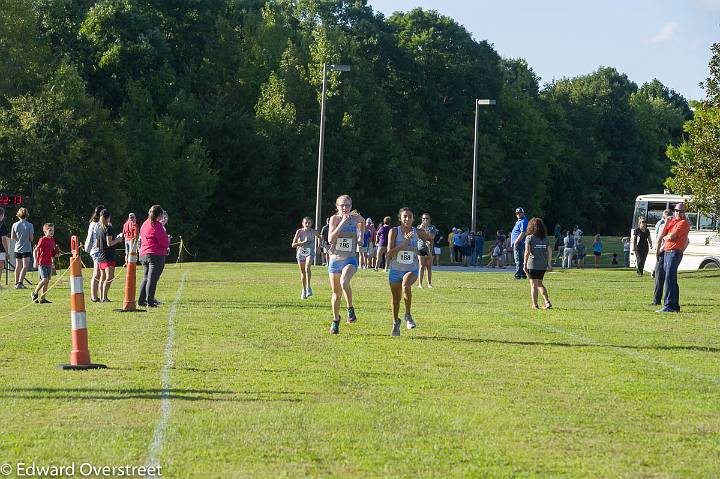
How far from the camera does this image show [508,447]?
831 centimetres

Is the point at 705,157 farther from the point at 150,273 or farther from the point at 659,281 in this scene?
the point at 150,273

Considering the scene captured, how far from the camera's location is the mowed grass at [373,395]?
7.91 m

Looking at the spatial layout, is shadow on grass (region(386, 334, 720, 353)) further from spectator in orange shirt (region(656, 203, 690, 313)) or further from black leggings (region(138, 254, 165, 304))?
black leggings (region(138, 254, 165, 304))

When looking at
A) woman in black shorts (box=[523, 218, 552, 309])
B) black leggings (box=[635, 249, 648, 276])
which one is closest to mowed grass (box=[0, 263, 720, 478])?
woman in black shorts (box=[523, 218, 552, 309])

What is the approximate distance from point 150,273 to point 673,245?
9046mm

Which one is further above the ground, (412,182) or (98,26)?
(98,26)

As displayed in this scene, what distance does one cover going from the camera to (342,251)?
16859 millimetres

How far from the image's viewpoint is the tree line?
59500 mm

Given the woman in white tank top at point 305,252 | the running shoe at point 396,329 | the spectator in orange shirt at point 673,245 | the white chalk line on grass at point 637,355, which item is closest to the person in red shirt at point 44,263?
the woman in white tank top at point 305,252

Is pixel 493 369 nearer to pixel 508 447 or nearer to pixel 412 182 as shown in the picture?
pixel 508 447

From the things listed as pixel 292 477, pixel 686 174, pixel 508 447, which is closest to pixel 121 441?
pixel 292 477

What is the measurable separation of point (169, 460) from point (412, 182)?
67.0 meters

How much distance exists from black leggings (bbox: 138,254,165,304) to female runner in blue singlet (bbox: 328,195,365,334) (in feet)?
16.5

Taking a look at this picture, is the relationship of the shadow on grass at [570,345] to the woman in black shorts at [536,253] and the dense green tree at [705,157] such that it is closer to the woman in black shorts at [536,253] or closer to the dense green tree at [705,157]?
the woman in black shorts at [536,253]
